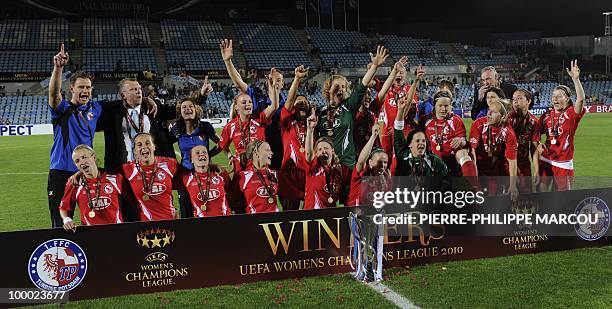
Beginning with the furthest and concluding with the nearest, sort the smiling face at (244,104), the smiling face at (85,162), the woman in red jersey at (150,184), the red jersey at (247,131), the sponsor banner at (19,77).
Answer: the sponsor banner at (19,77)
the red jersey at (247,131)
the smiling face at (244,104)
the woman in red jersey at (150,184)
the smiling face at (85,162)

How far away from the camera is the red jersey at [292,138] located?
6.62 m

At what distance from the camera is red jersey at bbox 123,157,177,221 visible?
218 inches

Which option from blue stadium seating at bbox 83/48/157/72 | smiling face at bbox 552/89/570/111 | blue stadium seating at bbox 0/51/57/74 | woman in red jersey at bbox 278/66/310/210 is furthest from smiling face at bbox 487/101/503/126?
blue stadium seating at bbox 0/51/57/74

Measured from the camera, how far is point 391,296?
510 centimetres

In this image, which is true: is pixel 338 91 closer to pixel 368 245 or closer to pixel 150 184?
pixel 368 245

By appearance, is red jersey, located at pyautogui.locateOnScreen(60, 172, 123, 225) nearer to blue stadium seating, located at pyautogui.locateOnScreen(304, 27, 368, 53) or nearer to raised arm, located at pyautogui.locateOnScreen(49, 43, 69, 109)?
raised arm, located at pyautogui.locateOnScreen(49, 43, 69, 109)

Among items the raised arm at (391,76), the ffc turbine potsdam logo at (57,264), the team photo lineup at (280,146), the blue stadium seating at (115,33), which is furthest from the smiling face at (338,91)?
the blue stadium seating at (115,33)

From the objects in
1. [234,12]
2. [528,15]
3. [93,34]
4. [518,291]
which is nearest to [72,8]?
[93,34]

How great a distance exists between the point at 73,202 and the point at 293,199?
2392 millimetres

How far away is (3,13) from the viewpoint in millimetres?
46438

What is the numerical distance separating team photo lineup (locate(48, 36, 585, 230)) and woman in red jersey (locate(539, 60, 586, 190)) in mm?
15

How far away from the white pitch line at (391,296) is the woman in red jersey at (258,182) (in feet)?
4.34

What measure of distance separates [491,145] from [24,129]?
95.5 ft

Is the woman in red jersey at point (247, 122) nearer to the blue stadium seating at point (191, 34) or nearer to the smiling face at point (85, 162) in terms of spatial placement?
the smiling face at point (85, 162)
